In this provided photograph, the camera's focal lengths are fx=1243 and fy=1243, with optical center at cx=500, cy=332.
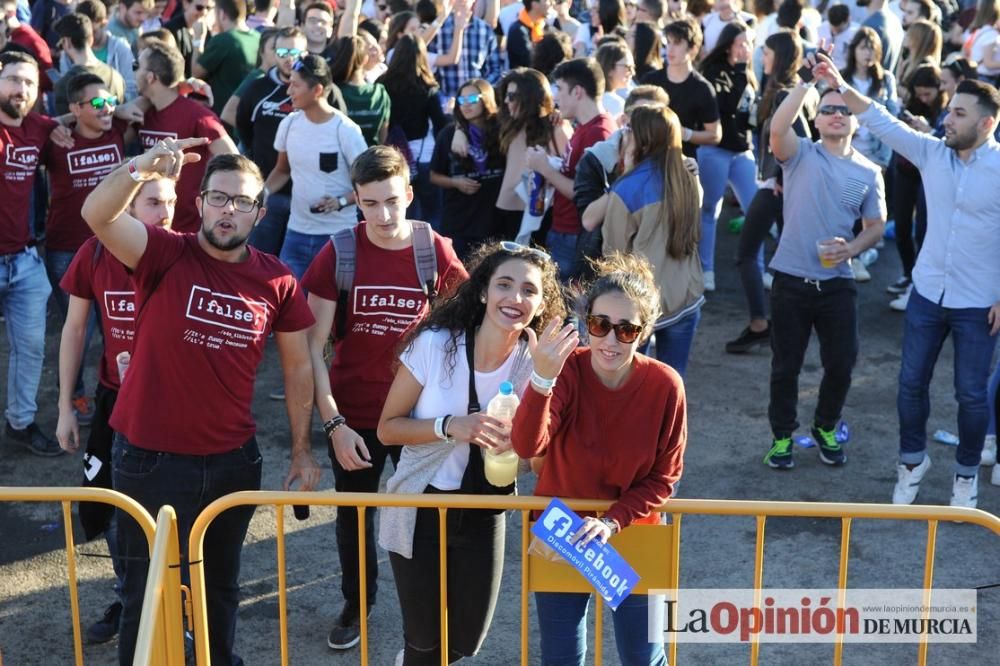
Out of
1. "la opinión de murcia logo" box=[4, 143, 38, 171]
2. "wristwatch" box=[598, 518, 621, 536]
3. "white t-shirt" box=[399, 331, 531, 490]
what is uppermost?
"la opinión de murcia logo" box=[4, 143, 38, 171]

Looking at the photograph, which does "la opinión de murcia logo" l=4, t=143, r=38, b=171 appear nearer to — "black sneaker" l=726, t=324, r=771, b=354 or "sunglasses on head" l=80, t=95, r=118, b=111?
"sunglasses on head" l=80, t=95, r=118, b=111

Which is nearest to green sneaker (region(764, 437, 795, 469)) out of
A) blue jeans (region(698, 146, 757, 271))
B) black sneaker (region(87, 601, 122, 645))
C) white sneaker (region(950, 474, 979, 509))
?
white sneaker (region(950, 474, 979, 509))

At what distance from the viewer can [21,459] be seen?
6805mm

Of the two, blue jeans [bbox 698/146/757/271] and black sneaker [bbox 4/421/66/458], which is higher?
blue jeans [bbox 698/146/757/271]

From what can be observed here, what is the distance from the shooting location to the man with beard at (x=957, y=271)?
5.98m

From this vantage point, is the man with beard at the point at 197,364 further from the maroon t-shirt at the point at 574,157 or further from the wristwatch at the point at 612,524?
the maroon t-shirt at the point at 574,157

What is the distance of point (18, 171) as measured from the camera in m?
6.76

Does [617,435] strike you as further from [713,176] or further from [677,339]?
[713,176]

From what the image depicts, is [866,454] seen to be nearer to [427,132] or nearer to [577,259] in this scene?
[577,259]

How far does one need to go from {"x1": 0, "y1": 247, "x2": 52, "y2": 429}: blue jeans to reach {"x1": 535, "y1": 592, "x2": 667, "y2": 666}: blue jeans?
401 cm

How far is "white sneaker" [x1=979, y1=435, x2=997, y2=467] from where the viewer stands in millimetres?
6852

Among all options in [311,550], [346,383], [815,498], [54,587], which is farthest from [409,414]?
[815,498]

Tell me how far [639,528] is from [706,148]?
227 inches

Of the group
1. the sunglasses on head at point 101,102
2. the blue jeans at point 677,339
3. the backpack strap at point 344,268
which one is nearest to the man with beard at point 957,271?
the blue jeans at point 677,339
